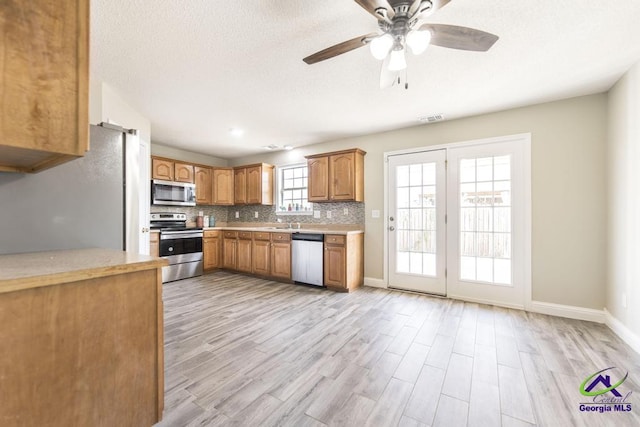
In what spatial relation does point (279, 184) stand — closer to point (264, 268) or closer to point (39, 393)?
point (264, 268)

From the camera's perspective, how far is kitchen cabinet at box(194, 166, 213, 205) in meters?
5.31

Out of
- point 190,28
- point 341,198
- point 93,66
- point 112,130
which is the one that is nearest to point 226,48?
point 190,28

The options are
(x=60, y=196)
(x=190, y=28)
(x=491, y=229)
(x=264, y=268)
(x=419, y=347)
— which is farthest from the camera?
(x=264, y=268)

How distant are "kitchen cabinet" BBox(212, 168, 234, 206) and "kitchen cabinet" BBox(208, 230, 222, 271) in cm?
71

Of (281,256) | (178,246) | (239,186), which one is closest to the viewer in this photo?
(281,256)

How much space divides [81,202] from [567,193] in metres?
4.45

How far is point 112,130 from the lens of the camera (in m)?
1.90

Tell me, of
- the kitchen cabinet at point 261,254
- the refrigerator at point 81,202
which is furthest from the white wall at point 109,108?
the kitchen cabinet at point 261,254

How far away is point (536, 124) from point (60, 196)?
4459 mm

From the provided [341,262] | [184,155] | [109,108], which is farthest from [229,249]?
[109,108]

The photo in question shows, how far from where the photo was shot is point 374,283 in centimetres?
418

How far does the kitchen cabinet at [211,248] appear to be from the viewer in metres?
5.04

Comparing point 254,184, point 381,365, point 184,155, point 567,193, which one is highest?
point 184,155

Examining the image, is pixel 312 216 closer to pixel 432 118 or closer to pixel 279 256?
pixel 279 256
